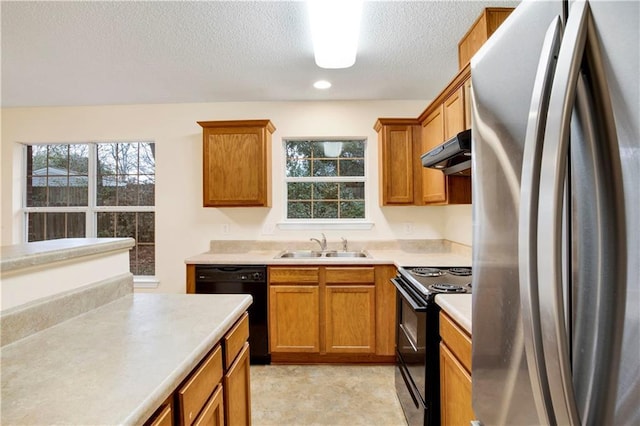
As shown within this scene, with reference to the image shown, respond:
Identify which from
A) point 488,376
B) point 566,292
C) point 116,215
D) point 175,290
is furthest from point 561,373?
point 116,215

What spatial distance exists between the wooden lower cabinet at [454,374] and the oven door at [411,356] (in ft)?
0.39

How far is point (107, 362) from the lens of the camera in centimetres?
89

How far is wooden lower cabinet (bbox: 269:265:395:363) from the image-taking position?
283 centimetres

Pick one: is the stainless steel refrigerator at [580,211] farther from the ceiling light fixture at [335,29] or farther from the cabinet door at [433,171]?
the cabinet door at [433,171]

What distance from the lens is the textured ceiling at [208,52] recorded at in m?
2.00

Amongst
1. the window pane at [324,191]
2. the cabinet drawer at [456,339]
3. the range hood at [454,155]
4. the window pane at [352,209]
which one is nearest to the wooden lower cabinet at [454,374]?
the cabinet drawer at [456,339]

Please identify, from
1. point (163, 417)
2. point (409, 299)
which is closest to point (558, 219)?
point (163, 417)

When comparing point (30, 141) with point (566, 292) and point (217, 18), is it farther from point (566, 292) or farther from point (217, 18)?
point (566, 292)

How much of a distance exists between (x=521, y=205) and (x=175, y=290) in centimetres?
371

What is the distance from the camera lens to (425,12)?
202 cm

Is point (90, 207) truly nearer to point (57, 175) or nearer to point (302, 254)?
point (57, 175)

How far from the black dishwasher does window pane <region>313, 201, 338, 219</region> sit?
1.03m


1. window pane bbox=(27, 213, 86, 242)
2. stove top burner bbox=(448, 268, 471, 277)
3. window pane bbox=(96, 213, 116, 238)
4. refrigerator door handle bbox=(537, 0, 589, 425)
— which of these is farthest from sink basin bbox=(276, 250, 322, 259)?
refrigerator door handle bbox=(537, 0, 589, 425)

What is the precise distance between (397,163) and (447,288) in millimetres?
1705
